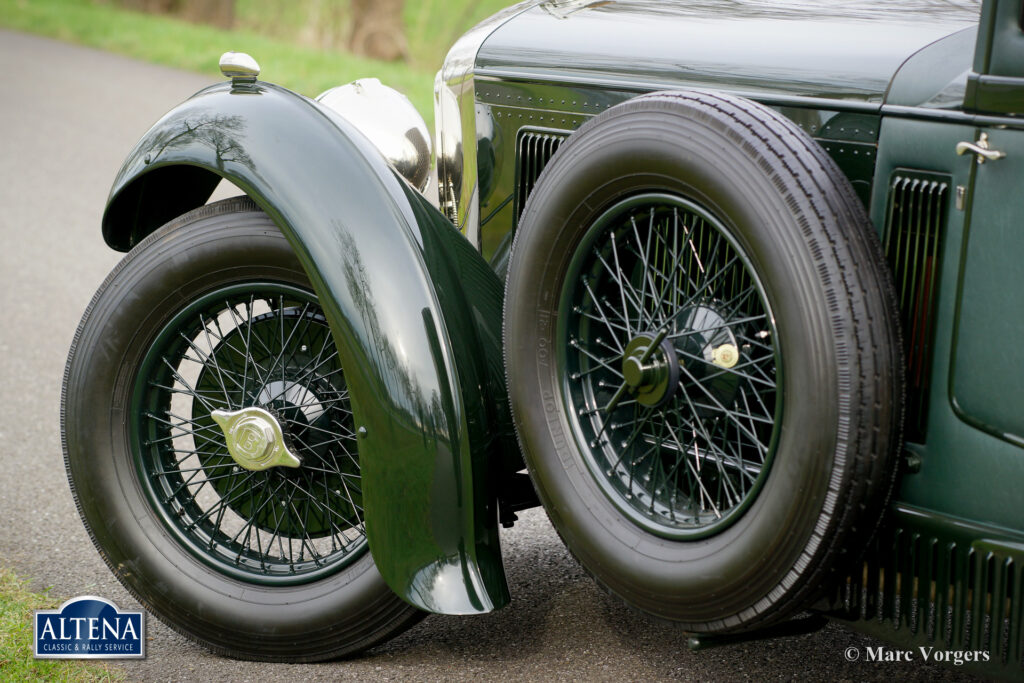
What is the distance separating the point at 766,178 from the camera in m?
1.87

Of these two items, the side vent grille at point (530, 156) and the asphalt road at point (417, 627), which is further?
the side vent grille at point (530, 156)

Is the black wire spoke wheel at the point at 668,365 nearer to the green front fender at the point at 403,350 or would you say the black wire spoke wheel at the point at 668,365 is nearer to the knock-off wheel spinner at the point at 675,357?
the knock-off wheel spinner at the point at 675,357

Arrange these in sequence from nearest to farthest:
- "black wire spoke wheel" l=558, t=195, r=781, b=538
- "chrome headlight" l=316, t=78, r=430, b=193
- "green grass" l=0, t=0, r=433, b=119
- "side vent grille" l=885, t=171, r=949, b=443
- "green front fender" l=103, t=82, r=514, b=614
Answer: "side vent grille" l=885, t=171, r=949, b=443
"black wire spoke wheel" l=558, t=195, r=781, b=538
"green front fender" l=103, t=82, r=514, b=614
"chrome headlight" l=316, t=78, r=430, b=193
"green grass" l=0, t=0, r=433, b=119

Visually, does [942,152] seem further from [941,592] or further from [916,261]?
[941,592]

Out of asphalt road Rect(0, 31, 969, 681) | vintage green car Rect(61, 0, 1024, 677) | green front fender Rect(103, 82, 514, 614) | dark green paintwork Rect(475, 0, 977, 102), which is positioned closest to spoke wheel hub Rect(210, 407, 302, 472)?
vintage green car Rect(61, 0, 1024, 677)

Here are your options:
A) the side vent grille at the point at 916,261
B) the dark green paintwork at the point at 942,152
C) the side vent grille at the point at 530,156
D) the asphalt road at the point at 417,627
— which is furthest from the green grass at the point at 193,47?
the side vent grille at the point at 916,261

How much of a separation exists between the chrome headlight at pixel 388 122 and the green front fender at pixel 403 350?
1.95 ft

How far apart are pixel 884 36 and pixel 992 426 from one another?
2.64 ft

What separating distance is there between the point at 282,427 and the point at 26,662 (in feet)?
2.60

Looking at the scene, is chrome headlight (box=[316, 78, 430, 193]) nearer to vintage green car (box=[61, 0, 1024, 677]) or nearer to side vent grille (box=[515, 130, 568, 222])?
vintage green car (box=[61, 0, 1024, 677])

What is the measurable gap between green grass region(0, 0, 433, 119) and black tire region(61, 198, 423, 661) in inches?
285

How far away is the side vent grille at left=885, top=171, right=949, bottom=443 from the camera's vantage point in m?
1.93

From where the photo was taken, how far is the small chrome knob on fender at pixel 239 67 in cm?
264

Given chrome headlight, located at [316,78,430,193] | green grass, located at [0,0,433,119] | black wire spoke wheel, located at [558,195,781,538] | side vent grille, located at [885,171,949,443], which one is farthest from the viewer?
green grass, located at [0,0,433,119]
